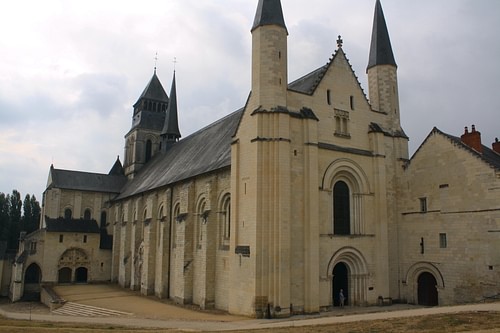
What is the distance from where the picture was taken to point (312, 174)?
2456 cm

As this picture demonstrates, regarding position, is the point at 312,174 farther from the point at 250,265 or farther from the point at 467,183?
the point at 467,183

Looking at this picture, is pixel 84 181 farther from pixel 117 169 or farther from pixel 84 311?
pixel 84 311

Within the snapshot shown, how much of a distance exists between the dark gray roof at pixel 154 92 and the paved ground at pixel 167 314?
93.0 feet

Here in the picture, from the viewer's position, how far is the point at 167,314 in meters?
25.1

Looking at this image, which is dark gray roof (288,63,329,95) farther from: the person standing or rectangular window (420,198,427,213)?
the person standing

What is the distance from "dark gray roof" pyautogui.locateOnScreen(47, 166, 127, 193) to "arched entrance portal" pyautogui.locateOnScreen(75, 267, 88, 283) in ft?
33.2

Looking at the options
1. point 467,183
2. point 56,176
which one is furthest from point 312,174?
point 56,176

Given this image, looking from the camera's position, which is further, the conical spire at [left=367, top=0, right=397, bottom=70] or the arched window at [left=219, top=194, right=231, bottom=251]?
the conical spire at [left=367, top=0, right=397, bottom=70]

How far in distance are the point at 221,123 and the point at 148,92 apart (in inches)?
913

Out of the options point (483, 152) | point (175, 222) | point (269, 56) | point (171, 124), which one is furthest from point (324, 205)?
point (171, 124)

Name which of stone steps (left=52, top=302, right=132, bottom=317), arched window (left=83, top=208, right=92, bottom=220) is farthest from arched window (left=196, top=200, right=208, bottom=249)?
arched window (left=83, top=208, right=92, bottom=220)

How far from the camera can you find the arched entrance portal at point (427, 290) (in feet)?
85.1

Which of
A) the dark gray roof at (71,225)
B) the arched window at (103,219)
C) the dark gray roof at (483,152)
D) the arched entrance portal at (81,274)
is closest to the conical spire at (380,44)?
the dark gray roof at (483,152)

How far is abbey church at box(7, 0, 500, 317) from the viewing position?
23.2m
